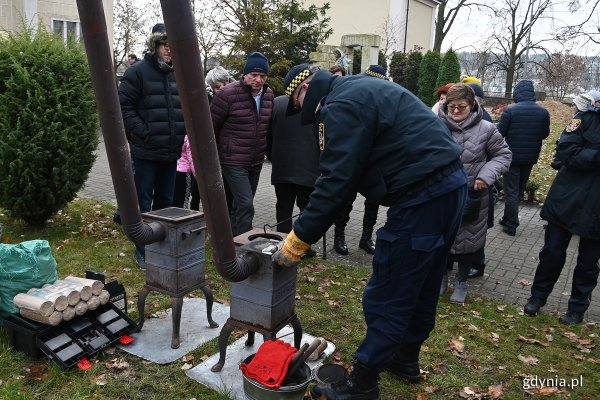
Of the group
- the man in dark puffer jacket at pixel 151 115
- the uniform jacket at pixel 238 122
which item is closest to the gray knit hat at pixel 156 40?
the man in dark puffer jacket at pixel 151 115

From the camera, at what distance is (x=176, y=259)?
3729 mm

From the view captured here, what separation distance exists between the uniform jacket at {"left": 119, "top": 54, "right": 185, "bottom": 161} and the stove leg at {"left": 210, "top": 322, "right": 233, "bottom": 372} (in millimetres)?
2426

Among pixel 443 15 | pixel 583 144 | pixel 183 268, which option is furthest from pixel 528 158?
pixel 443 15

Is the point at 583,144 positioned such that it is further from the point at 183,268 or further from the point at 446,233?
the point at 183,268

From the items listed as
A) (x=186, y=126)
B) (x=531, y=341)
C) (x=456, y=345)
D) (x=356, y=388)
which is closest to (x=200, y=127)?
(x=186, y=126)

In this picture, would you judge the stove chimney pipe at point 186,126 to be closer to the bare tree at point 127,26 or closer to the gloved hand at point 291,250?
the gloved hand at point 291,250

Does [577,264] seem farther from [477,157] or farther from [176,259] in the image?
[176,259]

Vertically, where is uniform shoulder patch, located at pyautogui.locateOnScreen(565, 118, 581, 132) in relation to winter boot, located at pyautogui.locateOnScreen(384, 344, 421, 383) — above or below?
above

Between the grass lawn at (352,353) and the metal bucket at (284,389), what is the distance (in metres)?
0.31

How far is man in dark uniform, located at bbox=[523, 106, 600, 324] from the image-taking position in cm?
436

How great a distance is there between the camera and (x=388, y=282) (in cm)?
300

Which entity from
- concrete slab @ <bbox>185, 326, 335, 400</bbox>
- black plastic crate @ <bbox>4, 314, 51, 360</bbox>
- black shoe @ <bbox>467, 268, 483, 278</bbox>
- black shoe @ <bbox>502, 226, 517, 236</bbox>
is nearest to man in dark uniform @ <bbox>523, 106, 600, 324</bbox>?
black shoe @ <bbox>467, 268, 483, 278</bbox>

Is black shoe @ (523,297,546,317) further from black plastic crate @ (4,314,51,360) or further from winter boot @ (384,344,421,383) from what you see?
black plastic crate @ (4,314,51,360)

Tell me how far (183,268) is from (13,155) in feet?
10.9
